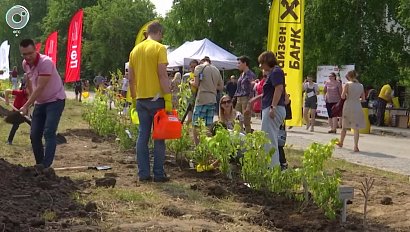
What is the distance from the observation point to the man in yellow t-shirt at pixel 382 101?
72.9 ft

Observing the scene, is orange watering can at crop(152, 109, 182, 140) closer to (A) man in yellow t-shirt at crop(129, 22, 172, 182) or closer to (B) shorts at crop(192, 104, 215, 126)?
(A) man in yellow t-shirt at crop(129, 22, 172, 182)

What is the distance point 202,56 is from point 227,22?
402 inches

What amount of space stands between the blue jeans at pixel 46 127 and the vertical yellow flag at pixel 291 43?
557 centimetres

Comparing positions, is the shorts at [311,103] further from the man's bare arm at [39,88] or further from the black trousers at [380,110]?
the man's bare arm at [39,88]

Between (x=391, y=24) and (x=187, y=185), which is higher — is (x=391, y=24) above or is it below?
above

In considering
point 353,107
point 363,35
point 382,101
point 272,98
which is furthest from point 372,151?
point 363,35

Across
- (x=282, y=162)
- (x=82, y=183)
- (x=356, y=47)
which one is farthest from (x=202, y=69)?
(x=356, y=47)

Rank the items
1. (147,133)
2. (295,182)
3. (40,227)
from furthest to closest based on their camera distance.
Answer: (147,133) < (295,182) < (40,227)

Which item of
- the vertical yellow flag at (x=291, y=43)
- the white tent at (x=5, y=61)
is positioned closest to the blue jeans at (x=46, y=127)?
the vertical yellow flag at (x=291, y=43)

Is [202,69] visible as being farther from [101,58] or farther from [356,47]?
[101,58]

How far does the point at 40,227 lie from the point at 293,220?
7.09 ft

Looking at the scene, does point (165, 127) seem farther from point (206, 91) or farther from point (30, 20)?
point (30, 20)

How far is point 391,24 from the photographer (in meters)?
25.5

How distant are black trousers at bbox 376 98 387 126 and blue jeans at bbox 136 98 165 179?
16.5m
